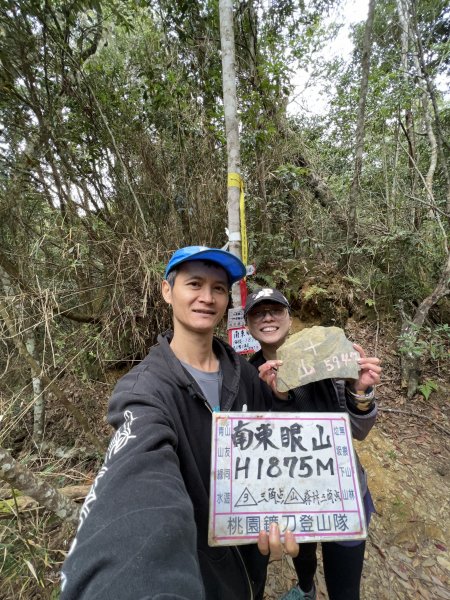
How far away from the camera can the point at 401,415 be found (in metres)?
3.98

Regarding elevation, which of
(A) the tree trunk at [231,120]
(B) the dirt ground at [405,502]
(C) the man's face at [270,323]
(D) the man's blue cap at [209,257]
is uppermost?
(A) the tree trunk at [231,120]

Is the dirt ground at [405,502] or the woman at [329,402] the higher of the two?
the woman at [329,402]

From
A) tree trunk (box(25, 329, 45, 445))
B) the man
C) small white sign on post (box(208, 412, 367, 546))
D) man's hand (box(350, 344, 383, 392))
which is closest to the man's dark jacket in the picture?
the man

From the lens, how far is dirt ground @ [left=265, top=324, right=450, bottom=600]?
2.36 metres

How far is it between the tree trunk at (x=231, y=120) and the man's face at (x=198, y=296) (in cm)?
148

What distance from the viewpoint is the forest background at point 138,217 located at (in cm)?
299

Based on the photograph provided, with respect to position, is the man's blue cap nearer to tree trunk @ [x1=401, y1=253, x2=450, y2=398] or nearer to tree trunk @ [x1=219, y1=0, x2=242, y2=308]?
tree trunk @ [x1=219, y1=0, x2=242, y2=308]

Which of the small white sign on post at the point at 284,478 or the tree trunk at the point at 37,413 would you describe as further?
the tree trunk at the point at 37,413

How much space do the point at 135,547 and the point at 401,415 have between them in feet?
14.1

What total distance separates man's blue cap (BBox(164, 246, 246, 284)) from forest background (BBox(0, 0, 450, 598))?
4.41 ft

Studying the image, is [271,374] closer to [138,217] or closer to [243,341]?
[243,341]

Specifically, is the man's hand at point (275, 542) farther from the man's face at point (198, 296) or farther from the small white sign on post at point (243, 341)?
the small white sign on post at point (243, 341)

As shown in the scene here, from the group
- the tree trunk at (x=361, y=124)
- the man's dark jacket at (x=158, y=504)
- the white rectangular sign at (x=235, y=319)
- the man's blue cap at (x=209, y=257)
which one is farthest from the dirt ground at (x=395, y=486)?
the tree trunk at (x=361, y=124)

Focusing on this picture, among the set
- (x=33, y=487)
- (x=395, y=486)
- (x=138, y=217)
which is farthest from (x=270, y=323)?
(x=138, y=217)
